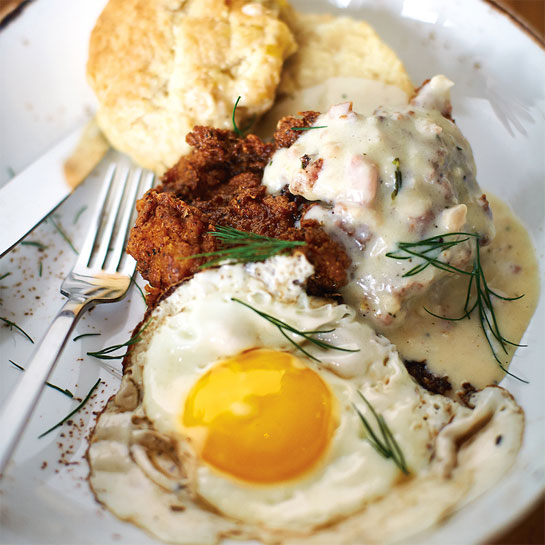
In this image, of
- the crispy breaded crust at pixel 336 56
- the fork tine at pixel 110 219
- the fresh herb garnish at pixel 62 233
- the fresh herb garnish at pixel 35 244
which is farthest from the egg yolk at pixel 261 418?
the crispy breaded crust at pixel 336 56

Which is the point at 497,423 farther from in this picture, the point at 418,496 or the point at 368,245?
the point at 368,245

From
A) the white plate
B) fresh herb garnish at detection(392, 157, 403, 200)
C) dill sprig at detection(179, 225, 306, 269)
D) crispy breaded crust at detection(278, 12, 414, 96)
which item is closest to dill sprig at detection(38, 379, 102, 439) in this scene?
the white plate

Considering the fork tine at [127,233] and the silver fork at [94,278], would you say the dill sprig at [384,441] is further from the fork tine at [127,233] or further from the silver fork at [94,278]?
the fork tine at [127,233]

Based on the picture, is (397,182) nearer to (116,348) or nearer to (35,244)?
(116,348)

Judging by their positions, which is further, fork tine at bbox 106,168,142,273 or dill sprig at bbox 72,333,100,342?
fork tine at bbox 106,168,142,273

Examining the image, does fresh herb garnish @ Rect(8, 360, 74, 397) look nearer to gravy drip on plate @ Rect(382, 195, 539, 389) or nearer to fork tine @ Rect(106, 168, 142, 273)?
fork tine @ Rect(106, 168, 142, 273)

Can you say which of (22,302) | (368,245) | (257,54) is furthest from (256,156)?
(22,302)

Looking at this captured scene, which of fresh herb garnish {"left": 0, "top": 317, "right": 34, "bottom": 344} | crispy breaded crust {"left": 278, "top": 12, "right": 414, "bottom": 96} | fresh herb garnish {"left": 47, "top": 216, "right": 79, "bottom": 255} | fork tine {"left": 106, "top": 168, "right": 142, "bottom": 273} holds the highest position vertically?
crispy breaded crust {"left": 278, "top": 12, "right": 414, "bottom": 96}
